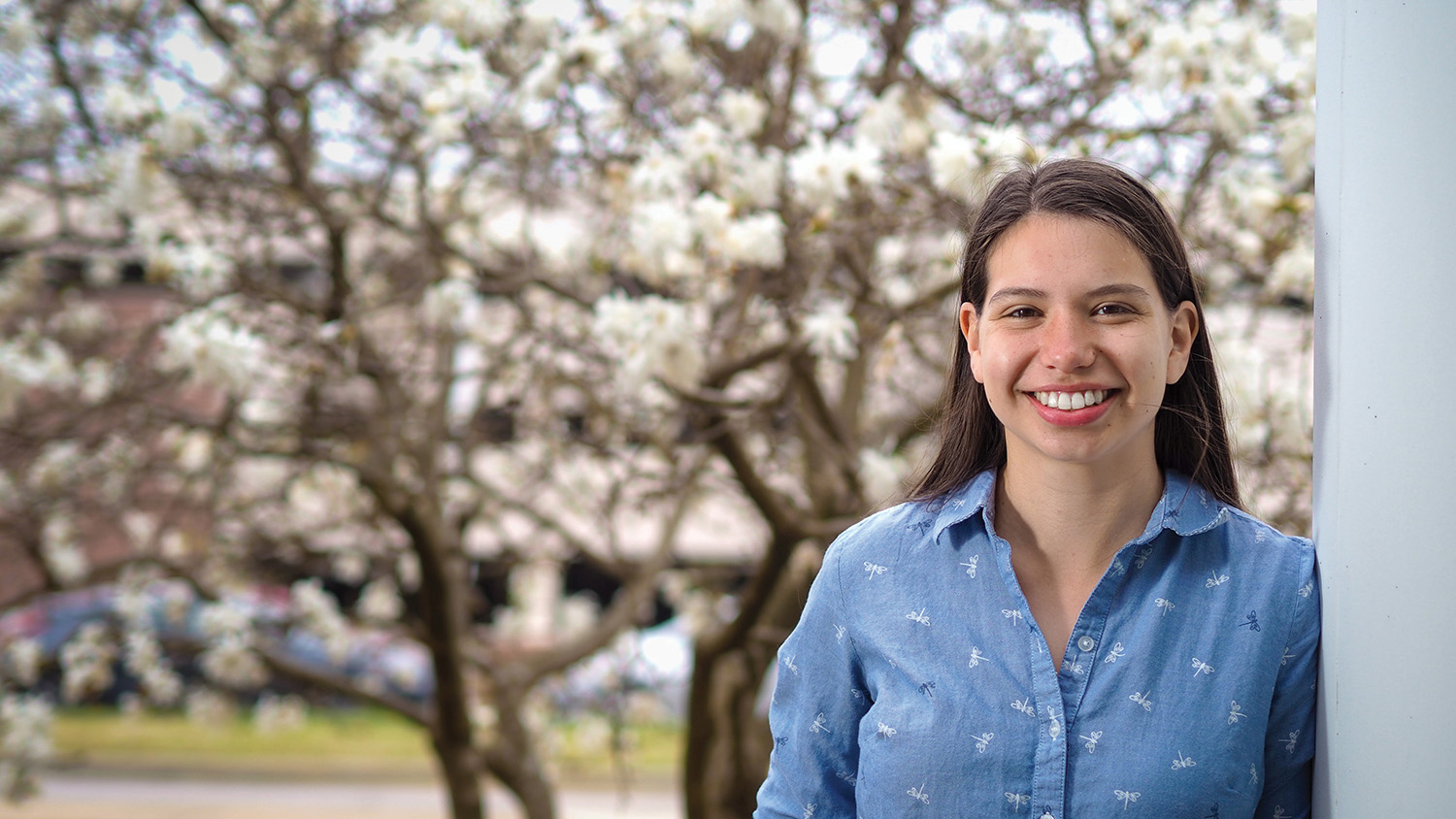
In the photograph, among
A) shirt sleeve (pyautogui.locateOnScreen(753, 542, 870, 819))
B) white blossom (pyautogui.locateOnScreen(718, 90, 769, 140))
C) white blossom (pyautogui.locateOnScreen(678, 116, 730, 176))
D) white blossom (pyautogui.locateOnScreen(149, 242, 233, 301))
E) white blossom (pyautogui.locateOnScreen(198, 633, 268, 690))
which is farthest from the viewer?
white blossom (pyautogui.locateOnScreen(198, 633, 268, 690))

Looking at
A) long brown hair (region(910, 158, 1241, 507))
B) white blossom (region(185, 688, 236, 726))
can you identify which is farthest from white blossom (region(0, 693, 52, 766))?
long brown hair (region(910, 158, 1241, 507))

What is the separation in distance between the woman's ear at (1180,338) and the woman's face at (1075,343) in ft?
0.05

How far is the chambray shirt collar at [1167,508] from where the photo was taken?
4.74 feet

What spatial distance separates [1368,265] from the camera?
125 centimetres

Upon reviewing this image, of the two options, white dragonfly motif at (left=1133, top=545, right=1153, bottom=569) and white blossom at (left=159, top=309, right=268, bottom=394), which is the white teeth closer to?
white dragonfly motif at (left=1133, top=545, right=1153, bottom=569)

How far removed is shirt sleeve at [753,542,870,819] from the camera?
1.55 metres

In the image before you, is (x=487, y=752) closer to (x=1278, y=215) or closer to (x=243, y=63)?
(x=243, y=63)

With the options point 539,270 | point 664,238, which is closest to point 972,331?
point 664,238

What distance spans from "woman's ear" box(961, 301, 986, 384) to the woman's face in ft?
0.16

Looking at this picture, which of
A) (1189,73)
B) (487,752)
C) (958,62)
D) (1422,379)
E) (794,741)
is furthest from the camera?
(487,752)

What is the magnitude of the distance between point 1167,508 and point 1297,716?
0.27 m

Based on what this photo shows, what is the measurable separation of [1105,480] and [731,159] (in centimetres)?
193

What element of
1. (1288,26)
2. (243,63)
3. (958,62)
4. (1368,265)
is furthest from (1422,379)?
(243,63)

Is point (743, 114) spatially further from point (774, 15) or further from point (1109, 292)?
point (1109, 292)
